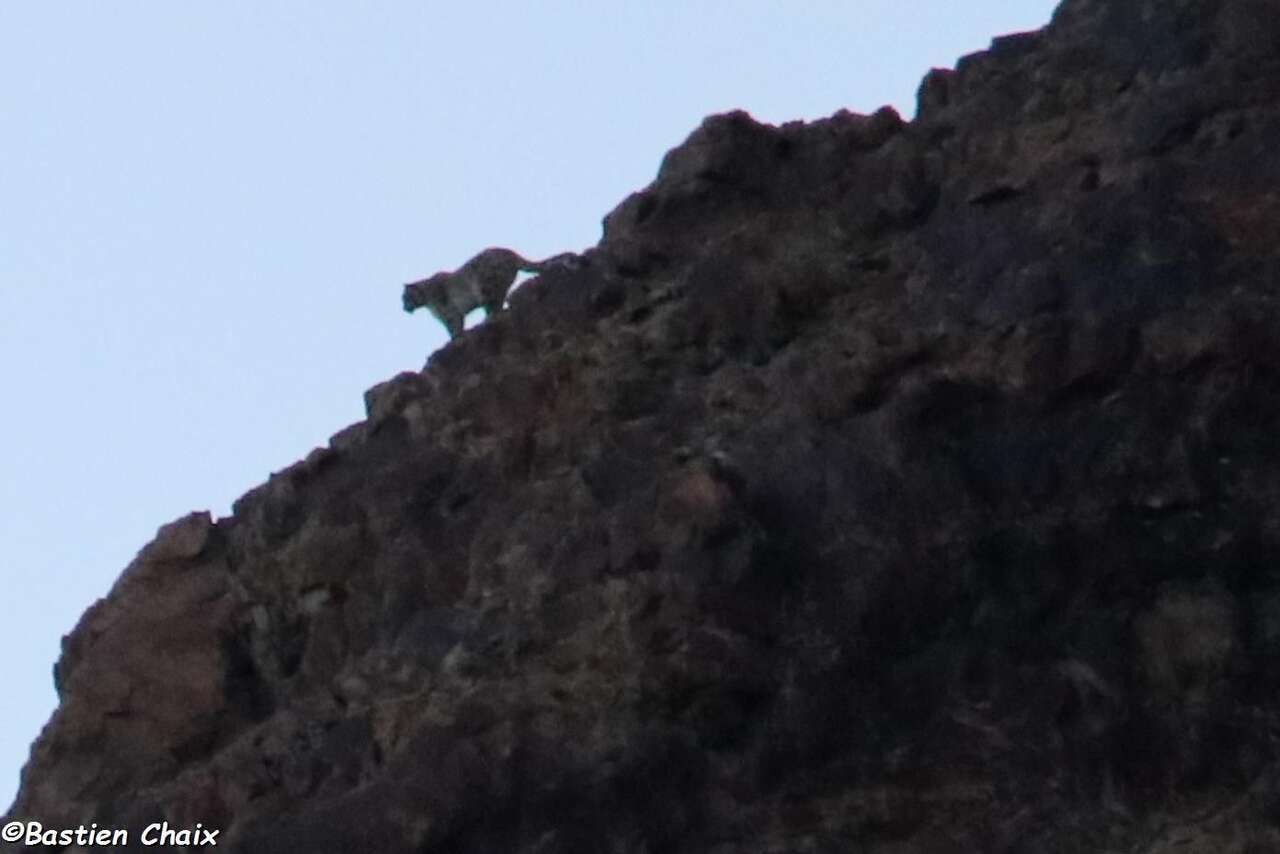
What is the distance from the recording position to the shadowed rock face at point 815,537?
62.5ft

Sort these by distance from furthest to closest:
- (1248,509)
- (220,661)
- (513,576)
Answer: (220,661) → (513,576) → (1248,509)

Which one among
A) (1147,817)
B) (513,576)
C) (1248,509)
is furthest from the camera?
(513,576)

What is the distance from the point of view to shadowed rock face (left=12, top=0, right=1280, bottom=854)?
62.5 feet

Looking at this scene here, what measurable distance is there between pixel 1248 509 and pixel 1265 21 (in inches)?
191

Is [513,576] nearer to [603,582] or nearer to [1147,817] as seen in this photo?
[603,582]

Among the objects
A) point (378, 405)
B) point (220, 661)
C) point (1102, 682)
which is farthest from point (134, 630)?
point (1102, 682)

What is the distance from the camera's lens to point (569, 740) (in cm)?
1970

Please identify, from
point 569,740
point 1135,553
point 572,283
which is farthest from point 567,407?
point 1135,553

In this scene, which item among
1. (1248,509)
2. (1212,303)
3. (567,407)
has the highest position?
(567,407)

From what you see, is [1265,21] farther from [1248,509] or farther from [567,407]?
[567,407]

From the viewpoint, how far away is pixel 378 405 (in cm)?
2364

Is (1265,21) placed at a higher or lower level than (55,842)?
higher

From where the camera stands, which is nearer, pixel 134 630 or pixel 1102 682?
pixel 1102 682

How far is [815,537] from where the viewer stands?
20297 millimetres
